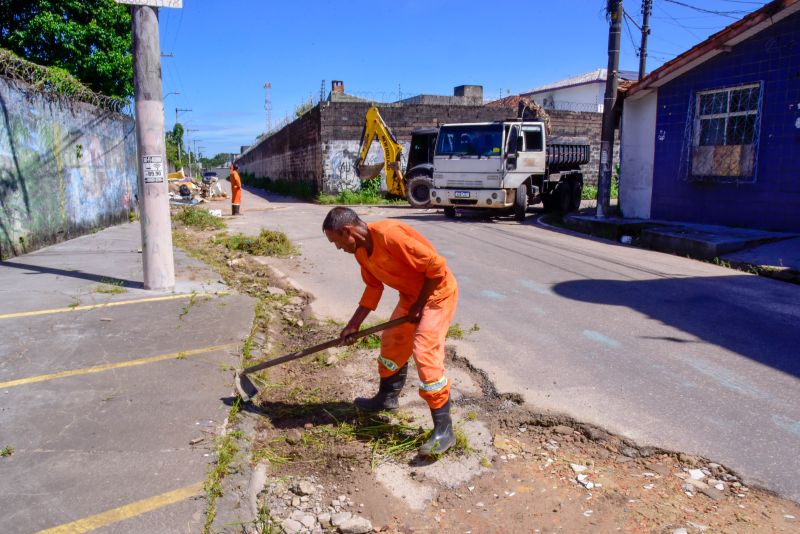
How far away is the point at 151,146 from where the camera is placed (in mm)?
6652

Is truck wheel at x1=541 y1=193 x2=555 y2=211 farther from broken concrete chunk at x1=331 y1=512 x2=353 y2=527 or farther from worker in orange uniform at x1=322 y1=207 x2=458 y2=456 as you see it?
broken concrete chunk at x1=331 y1=512 x2=353 y2=527

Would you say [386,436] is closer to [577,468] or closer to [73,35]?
[577,468]

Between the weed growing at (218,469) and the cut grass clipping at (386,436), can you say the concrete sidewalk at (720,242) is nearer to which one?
the cut grass clipping at (386,436)

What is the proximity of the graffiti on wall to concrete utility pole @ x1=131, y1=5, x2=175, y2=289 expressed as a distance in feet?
60.5

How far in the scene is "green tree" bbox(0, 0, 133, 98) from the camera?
16.4 metres

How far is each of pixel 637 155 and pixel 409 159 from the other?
28.8 ft

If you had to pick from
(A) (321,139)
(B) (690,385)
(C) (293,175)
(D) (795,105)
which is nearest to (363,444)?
(B) (690,385)

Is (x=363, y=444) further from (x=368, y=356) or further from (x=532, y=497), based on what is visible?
(x=368, y=356)

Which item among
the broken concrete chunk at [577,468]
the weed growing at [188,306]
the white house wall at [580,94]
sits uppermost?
the white house wall at [580,94]

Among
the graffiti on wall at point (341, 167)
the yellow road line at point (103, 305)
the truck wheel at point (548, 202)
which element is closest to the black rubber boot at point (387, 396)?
the yellow road line at point (103, 305)

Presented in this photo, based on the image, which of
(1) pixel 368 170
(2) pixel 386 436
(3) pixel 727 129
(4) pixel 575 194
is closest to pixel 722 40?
(3) pixel 727 129

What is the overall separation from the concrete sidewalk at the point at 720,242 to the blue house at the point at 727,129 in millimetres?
646

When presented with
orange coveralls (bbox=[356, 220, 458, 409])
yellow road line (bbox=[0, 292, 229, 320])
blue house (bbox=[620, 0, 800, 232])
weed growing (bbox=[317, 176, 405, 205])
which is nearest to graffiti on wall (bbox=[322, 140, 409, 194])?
weed growing (bbox=[317, 176, 405, 205])

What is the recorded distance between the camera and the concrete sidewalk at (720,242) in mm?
8922
